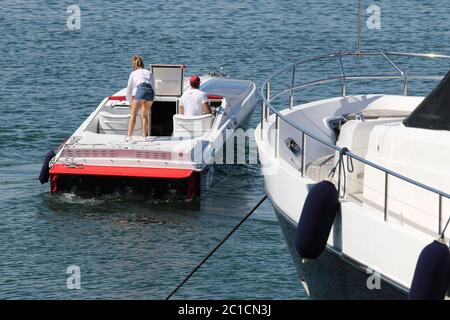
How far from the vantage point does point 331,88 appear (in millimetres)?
25016

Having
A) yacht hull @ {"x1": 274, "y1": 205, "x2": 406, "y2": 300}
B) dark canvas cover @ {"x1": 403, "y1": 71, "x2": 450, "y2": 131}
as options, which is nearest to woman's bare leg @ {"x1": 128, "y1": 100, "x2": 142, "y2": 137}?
yacht hull @ {"x1": 274, "y1": 205, "x2": 406, "y2": 300}

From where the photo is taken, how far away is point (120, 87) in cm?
2588

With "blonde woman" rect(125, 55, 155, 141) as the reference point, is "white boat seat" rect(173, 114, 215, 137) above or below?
below

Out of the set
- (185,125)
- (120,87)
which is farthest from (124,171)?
(120,87)

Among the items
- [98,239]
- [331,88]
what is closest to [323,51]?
[331,88]

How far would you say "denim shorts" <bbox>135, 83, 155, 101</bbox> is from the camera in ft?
58.2

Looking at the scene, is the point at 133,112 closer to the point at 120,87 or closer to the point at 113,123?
the point at 113,123

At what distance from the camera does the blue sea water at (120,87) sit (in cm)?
1447

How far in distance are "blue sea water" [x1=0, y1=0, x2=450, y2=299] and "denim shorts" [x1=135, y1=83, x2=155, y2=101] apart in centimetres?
151

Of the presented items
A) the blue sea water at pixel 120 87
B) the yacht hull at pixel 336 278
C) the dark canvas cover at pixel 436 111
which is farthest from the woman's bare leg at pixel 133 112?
the dark canvas cover at pixel 436 111

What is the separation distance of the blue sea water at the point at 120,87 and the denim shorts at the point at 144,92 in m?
1.51

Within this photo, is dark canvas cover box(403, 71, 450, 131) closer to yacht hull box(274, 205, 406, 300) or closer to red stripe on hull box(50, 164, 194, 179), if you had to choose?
yacht hull box(274, 205, 406, 300)
